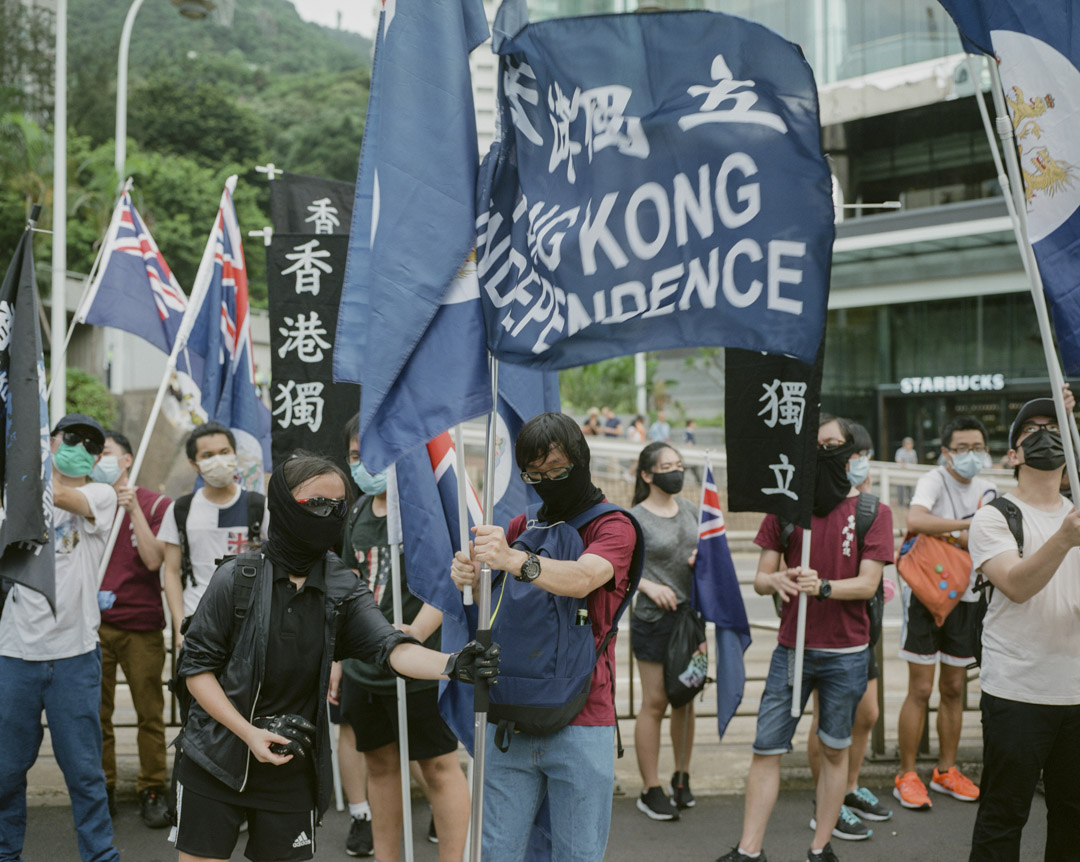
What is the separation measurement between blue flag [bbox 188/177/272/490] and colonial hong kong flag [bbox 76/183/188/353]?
0.46 m

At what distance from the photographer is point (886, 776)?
6.18m

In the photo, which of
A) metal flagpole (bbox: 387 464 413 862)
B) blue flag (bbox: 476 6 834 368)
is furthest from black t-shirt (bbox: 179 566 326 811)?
blue flag (bbox: 476 6 834 368)

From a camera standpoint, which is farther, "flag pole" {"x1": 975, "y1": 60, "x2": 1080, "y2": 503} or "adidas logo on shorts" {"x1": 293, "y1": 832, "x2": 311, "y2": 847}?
"adidas logo on shorts" {"x1": 293, "y1": 832, "x2": 311, "y2": 847}

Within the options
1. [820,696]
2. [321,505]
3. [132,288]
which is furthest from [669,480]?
[132,288]

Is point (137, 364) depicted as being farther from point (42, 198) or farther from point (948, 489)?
point (948, 489)

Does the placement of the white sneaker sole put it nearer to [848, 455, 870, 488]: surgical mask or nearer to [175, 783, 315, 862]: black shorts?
[848, 455, 870, 488]: surgical mask

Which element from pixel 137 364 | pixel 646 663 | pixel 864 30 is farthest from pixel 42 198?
pixel 646 663

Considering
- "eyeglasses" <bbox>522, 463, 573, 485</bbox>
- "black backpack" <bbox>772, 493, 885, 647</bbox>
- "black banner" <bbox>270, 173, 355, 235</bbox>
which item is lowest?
"black backpack" <bbox>772, 493, 885, 647</bbox>

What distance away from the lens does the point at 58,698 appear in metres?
4.44

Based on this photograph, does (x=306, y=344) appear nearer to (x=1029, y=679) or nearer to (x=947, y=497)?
(x=947, y=497)

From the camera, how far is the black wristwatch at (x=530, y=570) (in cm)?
306

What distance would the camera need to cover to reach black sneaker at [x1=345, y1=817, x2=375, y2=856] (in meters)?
5.05

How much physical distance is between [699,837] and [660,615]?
1.17 m

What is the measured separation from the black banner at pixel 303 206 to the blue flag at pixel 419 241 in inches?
137
